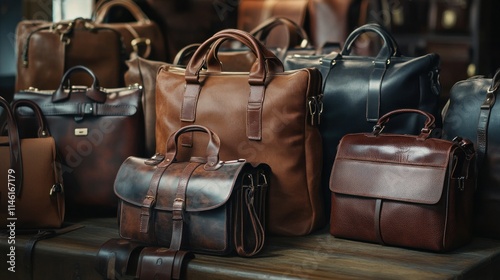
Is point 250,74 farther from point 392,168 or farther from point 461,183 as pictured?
point 461,183

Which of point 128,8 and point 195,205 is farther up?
point 128,8

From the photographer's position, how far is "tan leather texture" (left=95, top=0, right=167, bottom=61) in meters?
3.42

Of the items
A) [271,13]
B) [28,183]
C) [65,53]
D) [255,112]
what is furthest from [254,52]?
[271,13]

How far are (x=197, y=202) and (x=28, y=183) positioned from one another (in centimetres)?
65

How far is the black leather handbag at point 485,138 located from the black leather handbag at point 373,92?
139 millimetres

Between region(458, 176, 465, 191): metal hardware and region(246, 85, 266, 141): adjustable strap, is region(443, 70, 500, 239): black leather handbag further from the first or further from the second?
region(246, 85, 266, 141): adjustable strap

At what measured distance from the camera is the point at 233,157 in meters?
2.53

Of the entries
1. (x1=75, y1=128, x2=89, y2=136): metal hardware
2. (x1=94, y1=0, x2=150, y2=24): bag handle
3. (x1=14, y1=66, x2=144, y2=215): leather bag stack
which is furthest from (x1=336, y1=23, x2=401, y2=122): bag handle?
(x1=94, y1=0, x2=150, y2=24): bag handle

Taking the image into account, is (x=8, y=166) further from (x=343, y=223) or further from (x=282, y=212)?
(x=343, y=223)

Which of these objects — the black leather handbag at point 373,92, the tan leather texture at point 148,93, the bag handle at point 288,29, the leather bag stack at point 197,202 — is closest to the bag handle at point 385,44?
the black leather handbag at point 373,92

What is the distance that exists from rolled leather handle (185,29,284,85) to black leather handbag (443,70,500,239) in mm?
594

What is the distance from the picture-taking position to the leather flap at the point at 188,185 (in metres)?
2.27

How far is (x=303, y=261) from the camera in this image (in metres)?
2.26

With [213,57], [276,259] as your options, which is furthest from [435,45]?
[276,259]
